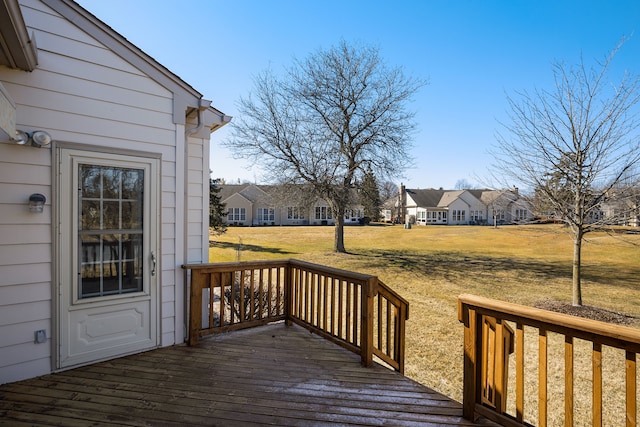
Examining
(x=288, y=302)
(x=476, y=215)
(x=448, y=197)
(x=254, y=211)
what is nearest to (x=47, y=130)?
(x=288, y=302)

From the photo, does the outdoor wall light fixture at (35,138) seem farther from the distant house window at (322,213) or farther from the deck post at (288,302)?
the distant house window at (322,213)

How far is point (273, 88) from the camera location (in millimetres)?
15352

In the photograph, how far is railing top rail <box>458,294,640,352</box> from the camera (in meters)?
1.69

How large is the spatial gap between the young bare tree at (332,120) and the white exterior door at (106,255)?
1165cm

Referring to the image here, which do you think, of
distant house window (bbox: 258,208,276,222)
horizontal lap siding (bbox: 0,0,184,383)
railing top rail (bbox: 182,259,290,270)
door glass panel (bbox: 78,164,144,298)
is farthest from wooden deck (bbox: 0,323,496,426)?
distant house window (bbox: 258,208,276,222)

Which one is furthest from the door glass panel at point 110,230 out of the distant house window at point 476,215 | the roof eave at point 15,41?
the distant house window at point 476,215

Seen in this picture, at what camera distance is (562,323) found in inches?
76.2

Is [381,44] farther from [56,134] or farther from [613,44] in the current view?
[56,134]

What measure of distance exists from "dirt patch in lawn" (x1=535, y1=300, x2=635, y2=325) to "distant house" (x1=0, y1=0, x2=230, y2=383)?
339 inches

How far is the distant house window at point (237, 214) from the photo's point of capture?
36812 millimetres

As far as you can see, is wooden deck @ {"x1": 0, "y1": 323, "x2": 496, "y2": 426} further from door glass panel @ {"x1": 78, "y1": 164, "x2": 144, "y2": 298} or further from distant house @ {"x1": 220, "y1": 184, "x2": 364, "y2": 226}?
distant house @ {"x1": 220, "y1": 184, "x2": 364, "y2": 226}

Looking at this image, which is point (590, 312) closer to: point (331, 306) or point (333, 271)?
point (331, 306)

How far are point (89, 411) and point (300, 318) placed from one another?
8.17ft

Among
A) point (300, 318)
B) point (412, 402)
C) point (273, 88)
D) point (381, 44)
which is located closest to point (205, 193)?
point (300, 318)
